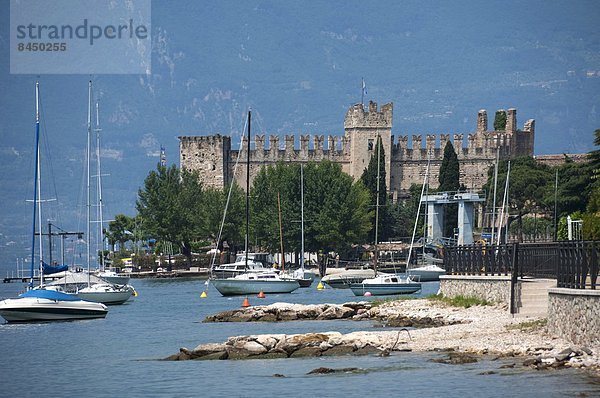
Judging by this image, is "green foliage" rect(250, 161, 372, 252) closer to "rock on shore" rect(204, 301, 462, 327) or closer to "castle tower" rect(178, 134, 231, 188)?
"castle tower" rect(178, 134, 231, 188)

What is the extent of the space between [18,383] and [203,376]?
487 cm

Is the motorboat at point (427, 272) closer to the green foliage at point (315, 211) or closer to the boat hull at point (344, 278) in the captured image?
the boat hull at point (344, 278)

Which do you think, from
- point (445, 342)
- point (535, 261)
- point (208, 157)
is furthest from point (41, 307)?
point (208, 157)

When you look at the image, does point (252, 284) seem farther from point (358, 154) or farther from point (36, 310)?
point (358, 154)

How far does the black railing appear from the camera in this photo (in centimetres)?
2675

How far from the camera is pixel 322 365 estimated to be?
3038cm

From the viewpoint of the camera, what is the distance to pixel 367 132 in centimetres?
11000

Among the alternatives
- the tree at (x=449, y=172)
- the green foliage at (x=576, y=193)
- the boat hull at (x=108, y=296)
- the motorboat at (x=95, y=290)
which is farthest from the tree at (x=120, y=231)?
the boat hull at (x=108, y=296)

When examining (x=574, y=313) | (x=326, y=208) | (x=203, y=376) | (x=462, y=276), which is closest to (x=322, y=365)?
(x=203, y=376)

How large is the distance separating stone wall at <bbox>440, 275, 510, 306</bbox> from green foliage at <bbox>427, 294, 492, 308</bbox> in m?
0.12

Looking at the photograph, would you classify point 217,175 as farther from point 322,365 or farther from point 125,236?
point 322,365

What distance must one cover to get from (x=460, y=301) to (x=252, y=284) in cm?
2397

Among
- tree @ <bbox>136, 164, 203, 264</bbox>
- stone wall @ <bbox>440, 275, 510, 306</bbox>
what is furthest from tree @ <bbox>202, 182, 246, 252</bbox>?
stone wall @ <bbox>440, 275, 510, 306</bbox>

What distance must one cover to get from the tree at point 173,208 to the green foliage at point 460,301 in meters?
55.5
